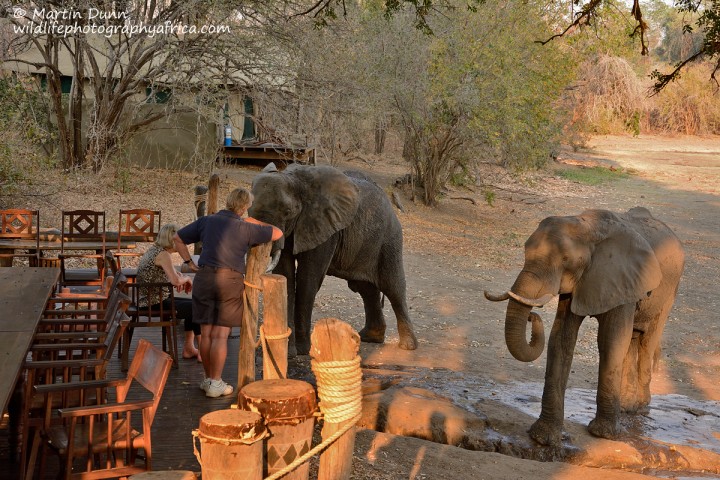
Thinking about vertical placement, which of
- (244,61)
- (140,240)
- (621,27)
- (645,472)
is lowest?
(645,472)

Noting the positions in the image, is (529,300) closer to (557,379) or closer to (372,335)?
(557,379)

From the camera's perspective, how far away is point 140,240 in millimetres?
10180

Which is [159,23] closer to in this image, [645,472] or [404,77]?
[404,77]

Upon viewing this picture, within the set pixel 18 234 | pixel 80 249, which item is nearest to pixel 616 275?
pixel 80 249

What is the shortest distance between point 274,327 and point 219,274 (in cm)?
201

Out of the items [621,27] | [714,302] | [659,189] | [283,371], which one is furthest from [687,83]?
[283,371]

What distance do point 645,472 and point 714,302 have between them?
30.2 ft

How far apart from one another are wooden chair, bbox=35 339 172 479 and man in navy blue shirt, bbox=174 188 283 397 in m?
1.61

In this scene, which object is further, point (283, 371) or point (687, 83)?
point (687, 83)

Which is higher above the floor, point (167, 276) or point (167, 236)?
point (167, 236)

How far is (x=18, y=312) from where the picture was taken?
18.6 feet

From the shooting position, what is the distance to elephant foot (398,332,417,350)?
33.7ft

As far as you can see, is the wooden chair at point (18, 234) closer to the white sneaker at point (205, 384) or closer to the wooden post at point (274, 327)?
the white sneaker at point (205, 384)

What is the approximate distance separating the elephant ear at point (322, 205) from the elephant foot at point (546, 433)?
9.60ft
